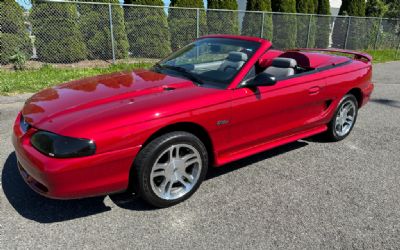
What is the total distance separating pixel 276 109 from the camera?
3.46 metres

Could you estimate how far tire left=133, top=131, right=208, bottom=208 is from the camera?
8.73ft

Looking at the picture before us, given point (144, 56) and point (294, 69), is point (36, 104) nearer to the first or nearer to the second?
point (294, 69)

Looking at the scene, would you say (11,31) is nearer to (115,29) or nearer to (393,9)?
(115,29)

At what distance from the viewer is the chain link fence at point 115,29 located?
8781mm

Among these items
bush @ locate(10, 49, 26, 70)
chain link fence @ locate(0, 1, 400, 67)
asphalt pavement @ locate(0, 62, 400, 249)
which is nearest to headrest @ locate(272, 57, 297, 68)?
asphalt pavement @ locate(0, 62, 400, 249)

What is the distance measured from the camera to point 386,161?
4.00 metres

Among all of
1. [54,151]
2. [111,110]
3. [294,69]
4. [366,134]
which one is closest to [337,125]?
[366,134]

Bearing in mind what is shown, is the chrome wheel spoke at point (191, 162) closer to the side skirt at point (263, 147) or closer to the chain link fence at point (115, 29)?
the side skirt at point (263, 147)

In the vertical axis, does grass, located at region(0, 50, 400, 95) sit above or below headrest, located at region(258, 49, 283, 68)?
below

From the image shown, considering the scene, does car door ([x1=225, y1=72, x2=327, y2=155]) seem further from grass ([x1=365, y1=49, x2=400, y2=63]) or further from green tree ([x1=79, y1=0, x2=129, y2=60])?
grass ([x1=365, y1=49, x2=400, y2=63])

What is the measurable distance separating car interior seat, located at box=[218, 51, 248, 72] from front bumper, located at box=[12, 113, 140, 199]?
4.57 ft

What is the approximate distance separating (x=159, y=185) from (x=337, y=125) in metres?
2.81

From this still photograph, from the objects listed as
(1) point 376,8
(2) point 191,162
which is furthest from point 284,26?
(2) point 191,162

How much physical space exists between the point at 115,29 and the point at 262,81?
308 inches
